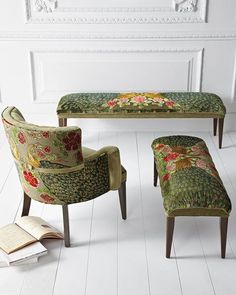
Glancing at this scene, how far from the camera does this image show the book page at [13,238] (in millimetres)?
2760

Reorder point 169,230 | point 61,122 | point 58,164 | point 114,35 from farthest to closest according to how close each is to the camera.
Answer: point 114,35 < point 61,122 < point 169,230 < point 58,164

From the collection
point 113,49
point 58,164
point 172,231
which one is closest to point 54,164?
point 58,164

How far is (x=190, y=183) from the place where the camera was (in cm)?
271

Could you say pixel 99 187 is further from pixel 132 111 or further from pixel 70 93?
pixel 70 93

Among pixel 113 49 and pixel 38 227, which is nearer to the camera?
pixel 38 227

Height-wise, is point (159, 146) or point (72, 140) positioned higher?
point (72, 140)

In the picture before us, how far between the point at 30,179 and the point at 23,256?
16.7 inches

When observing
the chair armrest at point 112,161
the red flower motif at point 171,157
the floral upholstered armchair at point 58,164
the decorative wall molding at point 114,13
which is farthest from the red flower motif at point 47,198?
the decorative wall molding at point 114,13

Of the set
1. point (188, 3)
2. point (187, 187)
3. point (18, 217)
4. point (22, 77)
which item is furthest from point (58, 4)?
point (187, 187)

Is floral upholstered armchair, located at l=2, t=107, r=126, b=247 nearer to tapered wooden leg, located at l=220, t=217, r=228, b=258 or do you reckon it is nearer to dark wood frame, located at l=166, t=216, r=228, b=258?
dark wood frame, located at l=166, t=216, r=228, b=258

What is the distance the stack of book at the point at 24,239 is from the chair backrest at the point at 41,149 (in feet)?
0.78

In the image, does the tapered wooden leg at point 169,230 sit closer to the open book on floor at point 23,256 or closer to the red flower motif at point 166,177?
the red flower motif at point 166,177

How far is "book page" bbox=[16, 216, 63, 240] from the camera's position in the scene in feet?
9.37

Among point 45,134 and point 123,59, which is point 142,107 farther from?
point 45,134
